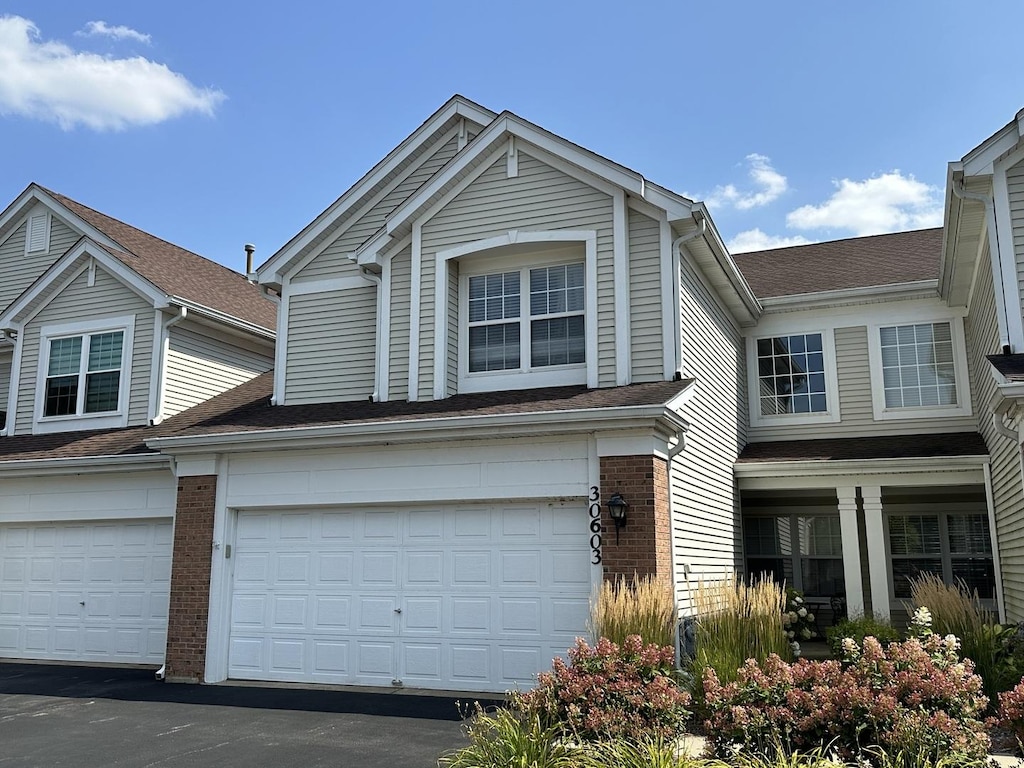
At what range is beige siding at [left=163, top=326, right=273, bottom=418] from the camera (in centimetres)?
1517

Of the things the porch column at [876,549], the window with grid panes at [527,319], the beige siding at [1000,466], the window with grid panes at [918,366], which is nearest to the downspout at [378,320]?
the window with grid panes at [527,319]

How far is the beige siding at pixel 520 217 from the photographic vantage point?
38.3 ft

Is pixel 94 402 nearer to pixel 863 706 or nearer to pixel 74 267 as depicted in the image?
pixel 74 267

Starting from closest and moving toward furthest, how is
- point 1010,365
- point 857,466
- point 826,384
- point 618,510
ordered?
point 1010,365, point 618,510, point 857,466, point 826,384

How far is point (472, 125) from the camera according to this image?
548 inches

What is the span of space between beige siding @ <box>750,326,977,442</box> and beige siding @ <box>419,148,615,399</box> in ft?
18.7

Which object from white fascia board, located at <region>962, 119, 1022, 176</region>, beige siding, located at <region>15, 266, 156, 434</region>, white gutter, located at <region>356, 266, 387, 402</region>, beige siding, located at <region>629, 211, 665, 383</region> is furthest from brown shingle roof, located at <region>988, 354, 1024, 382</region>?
beige siding, located at <region>15, 266, 156, 434</region>

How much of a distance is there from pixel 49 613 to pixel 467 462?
8.03m

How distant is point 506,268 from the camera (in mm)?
12523

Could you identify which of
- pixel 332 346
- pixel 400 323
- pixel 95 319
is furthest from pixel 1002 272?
pixel 95 319

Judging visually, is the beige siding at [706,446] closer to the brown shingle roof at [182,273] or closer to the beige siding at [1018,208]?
the beige siding at [1018,208]

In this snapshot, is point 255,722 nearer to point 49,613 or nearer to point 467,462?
point 467,462

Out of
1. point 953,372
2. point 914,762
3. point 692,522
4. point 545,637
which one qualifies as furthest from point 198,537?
point 953,372

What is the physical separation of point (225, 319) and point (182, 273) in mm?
1785
